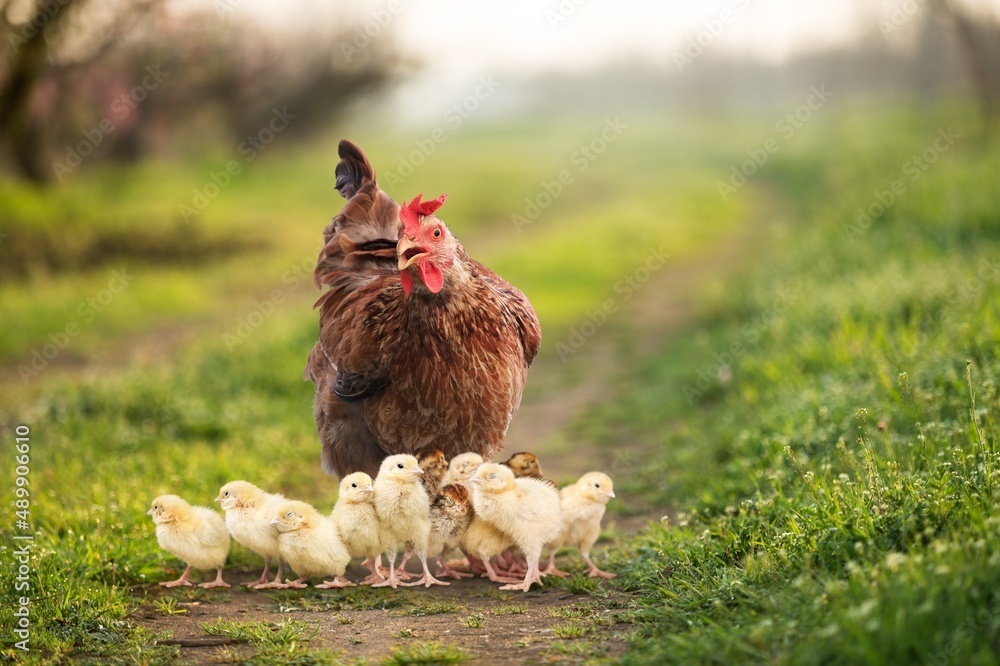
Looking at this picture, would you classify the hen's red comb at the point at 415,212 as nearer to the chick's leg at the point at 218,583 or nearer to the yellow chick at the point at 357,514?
the yellow chick at the point at 357,514

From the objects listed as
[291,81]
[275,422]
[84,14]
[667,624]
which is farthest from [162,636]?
[291,81]

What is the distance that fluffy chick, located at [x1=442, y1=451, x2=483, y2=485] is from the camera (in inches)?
181

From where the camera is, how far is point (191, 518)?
179 inches

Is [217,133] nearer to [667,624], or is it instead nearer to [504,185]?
[504,185]

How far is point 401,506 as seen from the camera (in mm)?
4457

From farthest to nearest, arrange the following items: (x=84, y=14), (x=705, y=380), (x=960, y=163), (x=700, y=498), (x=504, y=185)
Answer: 1. (x=504, y=185)
2. (x=960, y=163)
3. (x=84, y=14)
4. (x=705, y=380)
5. (x=700, y=498)

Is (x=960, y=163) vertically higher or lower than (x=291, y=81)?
lower

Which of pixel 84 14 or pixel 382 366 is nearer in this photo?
pixel 382 366

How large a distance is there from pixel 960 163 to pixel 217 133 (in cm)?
1915
